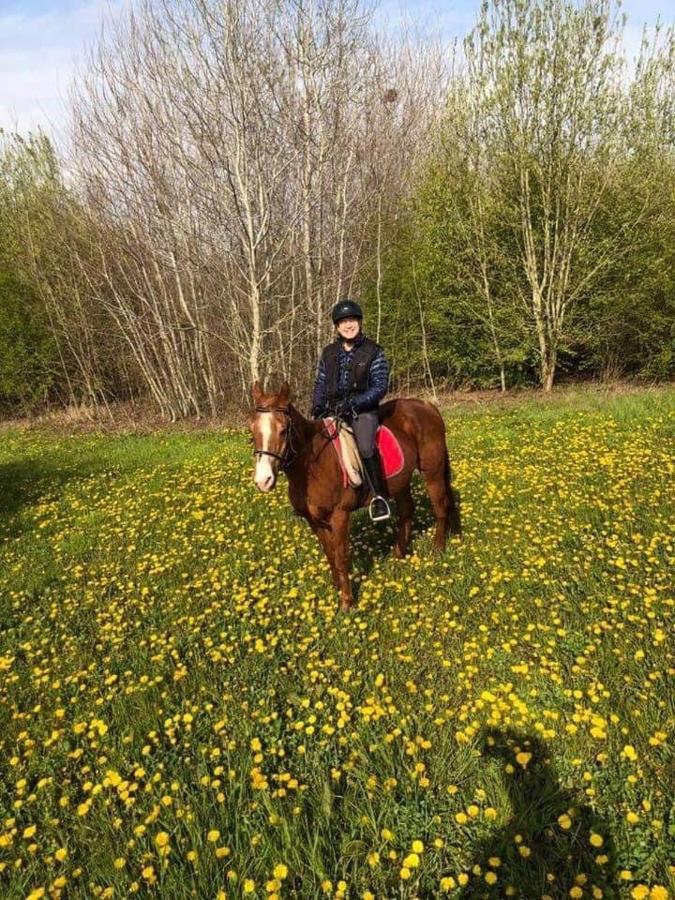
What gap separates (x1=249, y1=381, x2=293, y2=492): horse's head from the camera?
14.7ft

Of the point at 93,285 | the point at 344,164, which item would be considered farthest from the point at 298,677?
the point at 93,285

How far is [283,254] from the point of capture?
59.4ft

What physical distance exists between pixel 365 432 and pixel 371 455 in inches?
11.4

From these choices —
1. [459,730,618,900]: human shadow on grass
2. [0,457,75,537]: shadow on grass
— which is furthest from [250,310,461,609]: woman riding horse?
[0,457,75,537]: shadow on grass

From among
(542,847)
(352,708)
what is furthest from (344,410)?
(542,847)

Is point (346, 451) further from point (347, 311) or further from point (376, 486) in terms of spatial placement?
point (347, 311)

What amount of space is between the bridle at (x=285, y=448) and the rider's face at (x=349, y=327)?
4.70 ft

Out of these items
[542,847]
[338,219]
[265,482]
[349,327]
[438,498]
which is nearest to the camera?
[542,847]

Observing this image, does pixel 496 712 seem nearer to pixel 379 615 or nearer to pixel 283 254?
pixel 379 615

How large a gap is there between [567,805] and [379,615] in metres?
2.59

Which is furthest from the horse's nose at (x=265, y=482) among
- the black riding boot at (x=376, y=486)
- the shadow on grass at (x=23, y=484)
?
the shadow on grass at (x=23, y=484)

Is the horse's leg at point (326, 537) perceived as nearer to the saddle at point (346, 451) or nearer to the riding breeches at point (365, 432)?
the saddle at point (346, 451)

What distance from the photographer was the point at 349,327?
5.71m

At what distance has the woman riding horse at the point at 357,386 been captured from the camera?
5699 mm
